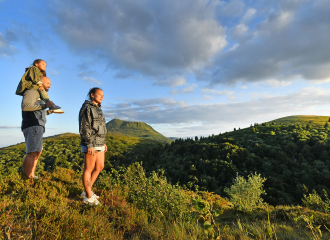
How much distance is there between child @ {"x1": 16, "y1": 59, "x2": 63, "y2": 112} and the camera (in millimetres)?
3631

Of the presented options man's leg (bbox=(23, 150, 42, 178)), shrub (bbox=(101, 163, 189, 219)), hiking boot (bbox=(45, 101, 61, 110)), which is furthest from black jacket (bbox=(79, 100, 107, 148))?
man's leg (bbox=(23, 150, 42, 178))

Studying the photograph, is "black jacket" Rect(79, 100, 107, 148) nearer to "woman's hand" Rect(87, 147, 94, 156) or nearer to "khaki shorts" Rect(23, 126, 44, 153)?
"woman's hand" Rect(87, 147, 94, 156)

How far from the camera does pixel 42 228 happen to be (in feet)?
6.69

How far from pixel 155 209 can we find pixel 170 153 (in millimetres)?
91223

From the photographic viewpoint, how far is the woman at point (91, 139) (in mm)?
3262

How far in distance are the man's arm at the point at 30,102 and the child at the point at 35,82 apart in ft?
0.47

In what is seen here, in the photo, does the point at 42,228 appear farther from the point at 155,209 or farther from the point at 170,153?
the point at 170,153

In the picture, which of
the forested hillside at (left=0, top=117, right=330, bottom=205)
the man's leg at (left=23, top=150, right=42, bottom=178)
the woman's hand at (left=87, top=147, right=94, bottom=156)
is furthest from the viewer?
the forested hillside at (left=0, top=117, right=330, bottom=205)

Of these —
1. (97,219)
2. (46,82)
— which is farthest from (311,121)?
(46,82)

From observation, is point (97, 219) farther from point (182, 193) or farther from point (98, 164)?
point (182, 193)

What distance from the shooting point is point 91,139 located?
10.8 feet

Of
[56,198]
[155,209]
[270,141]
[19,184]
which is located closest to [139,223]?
[155,209]

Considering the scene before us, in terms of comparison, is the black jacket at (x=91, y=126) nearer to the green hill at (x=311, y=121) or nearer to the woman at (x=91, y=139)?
the woman at (x=91, y=139)

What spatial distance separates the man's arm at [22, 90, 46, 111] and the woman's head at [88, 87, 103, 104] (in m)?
Answer: 1.06
